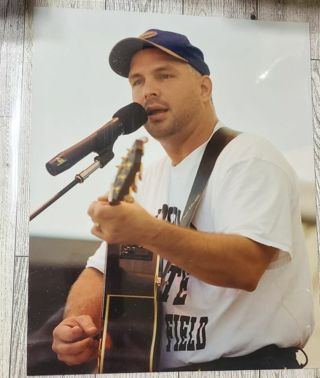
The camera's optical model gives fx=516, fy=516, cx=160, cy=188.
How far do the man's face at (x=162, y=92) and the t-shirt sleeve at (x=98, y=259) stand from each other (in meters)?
0.30

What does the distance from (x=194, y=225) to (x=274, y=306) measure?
0.90 feet

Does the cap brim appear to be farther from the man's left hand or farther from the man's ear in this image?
the man's left hand

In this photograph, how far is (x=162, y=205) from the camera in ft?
4.06

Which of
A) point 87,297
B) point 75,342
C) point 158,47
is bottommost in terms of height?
point 75,342

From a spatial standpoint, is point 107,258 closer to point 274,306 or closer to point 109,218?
point 109,218

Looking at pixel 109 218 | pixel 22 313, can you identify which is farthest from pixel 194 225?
pixel 22 313

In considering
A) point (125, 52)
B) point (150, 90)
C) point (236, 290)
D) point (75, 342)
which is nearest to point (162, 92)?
point (150, 90)

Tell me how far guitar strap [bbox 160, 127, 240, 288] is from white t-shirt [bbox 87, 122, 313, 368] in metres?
0.01

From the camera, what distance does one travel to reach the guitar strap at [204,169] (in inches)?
48.3

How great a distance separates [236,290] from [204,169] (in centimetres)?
30

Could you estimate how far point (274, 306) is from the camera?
1233mm

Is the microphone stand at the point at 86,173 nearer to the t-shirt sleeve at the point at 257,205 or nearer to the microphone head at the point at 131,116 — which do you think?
the microphone head at the point at 131,116

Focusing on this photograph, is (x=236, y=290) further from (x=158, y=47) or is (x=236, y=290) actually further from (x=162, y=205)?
(x=158, y=47)

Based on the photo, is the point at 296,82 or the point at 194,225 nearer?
the point at 194,225
